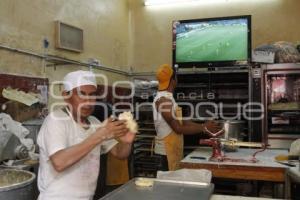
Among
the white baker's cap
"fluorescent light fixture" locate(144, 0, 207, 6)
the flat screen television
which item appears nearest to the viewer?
the white baker's cap

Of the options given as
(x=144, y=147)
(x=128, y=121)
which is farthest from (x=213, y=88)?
(x=128, y=121)

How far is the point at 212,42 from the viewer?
4.59 m

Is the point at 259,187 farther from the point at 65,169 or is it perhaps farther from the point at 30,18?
the point at 30,18

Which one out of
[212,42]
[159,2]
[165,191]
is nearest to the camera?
[165,191]

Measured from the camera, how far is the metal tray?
1.67 meters

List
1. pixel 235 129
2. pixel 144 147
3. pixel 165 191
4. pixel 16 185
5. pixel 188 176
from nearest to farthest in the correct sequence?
1. pixel 165 191
2. pixel 16 185
3. pixel 188 176
4. pixel 235 129
5. pixel 144 147

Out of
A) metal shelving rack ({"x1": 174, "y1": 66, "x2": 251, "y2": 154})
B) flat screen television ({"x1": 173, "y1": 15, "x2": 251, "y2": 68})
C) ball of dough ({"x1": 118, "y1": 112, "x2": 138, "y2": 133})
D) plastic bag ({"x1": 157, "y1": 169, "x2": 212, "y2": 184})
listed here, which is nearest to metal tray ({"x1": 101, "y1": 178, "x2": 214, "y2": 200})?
plastic bag ({"x1": 157, "y1": 169, "x2": 212, "y2": 184})

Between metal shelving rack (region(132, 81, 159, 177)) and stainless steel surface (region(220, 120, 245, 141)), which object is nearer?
stainless steel surface (region(220, 120, 245, 141))

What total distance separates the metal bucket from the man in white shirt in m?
0.19

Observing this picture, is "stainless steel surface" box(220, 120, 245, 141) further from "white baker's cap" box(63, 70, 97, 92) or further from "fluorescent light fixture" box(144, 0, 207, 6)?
"fluorescent light fixture" box(144, 0, 207, 6)

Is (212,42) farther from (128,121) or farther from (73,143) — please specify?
(73,143)

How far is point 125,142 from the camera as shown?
2.05 meters

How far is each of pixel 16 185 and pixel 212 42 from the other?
3.42 meters

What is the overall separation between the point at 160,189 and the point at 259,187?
1673mm
